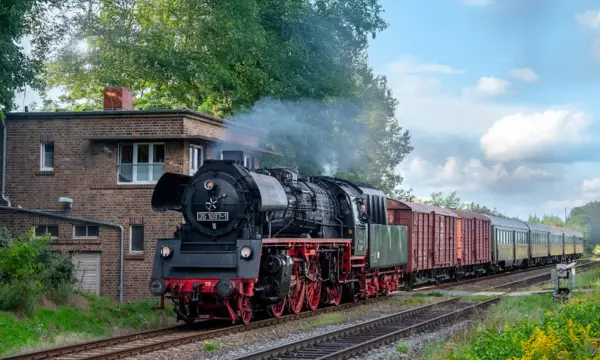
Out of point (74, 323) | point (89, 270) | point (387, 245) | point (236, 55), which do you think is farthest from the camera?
point (236, 55)

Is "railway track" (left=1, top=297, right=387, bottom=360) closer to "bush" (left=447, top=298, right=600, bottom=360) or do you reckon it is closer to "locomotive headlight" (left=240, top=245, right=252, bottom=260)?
"locomotive headlight" (left=240, top=245, right=252, bottom=260)

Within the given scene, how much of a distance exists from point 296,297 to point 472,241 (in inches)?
773

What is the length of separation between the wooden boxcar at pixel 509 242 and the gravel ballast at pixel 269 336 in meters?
20.9

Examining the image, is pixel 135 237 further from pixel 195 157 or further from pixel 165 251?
pixel 165 251

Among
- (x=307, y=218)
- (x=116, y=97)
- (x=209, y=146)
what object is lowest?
(x=307, y=218)

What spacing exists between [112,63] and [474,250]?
18918mm

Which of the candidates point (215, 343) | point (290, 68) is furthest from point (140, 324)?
point (290, 68)

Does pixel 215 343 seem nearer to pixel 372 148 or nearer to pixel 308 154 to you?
pixel 308 154

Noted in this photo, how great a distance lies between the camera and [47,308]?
59.6ft

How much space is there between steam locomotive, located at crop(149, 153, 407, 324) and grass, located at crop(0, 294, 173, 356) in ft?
6.12

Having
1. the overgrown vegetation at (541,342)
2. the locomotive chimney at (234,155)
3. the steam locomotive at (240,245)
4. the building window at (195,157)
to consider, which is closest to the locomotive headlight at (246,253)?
the steam locomotive at (240,245)

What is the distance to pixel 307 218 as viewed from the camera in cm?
1919

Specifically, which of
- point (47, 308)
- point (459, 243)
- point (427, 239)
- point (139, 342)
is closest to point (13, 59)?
point (47, 308)

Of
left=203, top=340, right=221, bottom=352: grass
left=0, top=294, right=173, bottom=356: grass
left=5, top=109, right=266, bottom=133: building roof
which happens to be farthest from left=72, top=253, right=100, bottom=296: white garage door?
left=203, top=340, right=221, bottom=352: grass
